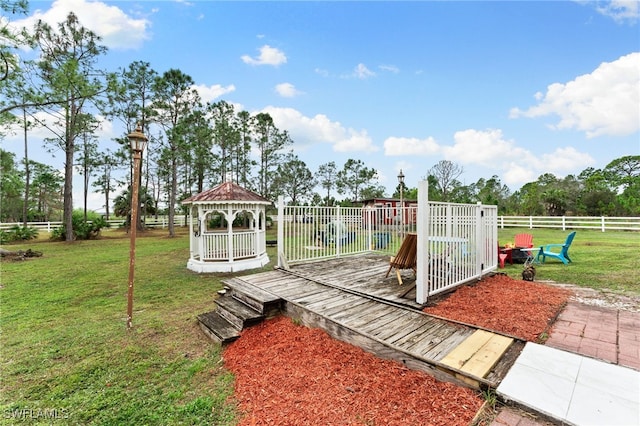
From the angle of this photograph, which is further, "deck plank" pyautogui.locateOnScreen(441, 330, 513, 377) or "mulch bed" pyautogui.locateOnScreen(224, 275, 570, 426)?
"deck plank" pyautogui.locateOnScreen(441, 330, 513, 377)

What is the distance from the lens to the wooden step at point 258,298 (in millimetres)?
4129

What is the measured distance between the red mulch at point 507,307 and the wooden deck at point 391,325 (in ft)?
0.93

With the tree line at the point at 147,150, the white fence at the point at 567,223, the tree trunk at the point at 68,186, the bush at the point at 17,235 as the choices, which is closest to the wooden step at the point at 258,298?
the tree line at the point at 147,150

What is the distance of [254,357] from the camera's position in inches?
127

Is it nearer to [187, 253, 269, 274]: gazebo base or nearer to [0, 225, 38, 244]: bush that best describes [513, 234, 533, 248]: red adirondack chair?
[187, 253, 269, 274]: gazebo base

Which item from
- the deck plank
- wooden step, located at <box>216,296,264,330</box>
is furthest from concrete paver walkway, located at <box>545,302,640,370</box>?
wooden step, located at <box>216,296,264,330</box>

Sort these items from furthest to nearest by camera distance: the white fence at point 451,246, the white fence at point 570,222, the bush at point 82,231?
the bush at point 82,231 < the white fence at point 570,222 < the white fence at point 451,246

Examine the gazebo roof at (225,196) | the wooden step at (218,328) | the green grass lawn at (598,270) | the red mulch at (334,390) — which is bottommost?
the wooden step at (218,328)

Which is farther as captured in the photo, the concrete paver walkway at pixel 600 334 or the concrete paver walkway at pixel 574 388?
the concrete paver walkway at pixel 600 334

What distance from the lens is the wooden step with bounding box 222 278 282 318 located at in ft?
13.5

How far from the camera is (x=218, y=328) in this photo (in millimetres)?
4000

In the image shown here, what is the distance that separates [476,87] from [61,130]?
21.6 metres

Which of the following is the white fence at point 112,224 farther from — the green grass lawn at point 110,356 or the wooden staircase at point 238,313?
the wooden staircase at point 238,313

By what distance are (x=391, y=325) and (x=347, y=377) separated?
2.95ft
